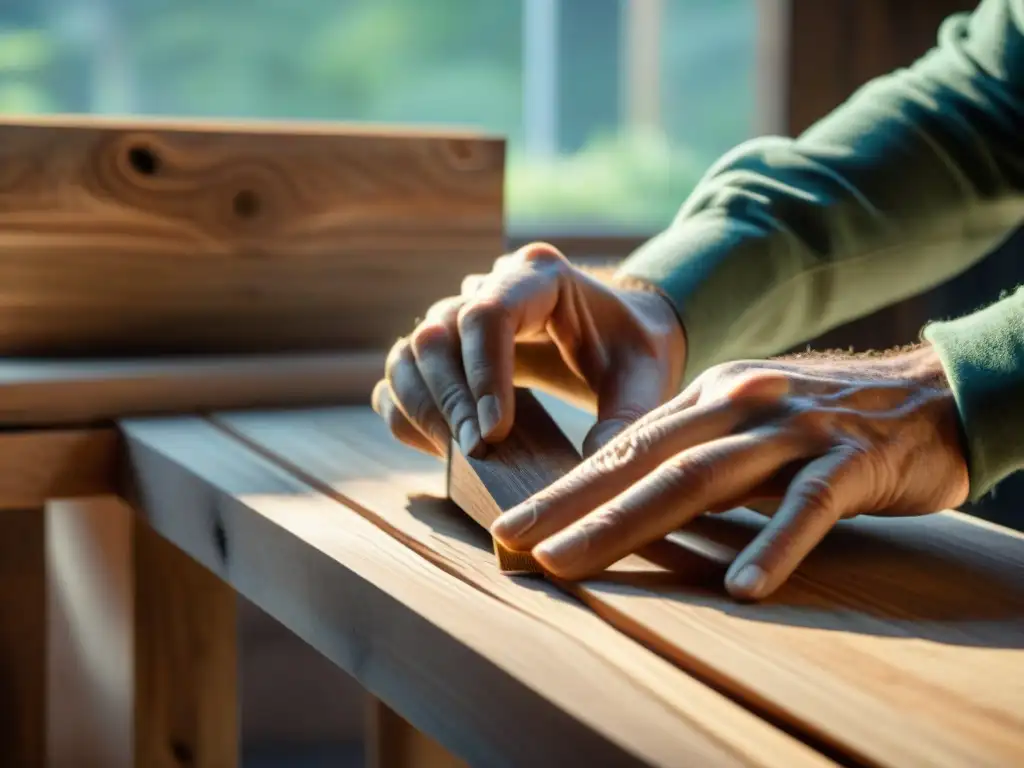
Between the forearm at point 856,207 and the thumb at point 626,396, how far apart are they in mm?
101

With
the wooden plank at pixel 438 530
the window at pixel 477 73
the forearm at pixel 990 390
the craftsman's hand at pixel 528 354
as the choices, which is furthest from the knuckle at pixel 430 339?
the window at pixel 477 73

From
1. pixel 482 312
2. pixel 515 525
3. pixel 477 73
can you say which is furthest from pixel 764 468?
pixel 477 73

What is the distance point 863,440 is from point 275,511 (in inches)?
14.8

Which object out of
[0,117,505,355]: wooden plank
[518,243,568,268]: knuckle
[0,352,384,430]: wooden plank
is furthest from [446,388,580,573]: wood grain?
[0,117,505,355]: wooden plank

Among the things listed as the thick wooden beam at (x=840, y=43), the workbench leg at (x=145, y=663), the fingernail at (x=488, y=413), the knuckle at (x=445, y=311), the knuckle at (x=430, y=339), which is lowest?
the workbench leg at (x=145, y=663)

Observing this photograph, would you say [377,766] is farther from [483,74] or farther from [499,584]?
[483,74]

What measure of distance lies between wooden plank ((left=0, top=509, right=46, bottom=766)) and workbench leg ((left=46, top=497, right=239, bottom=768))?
50mm

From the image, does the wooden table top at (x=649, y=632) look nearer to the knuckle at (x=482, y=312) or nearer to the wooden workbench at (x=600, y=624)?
the wooden workbench at (x=600, y=624)

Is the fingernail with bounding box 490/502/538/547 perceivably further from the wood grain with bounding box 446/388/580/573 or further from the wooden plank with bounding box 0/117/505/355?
the wooden plank with bounding box 0/117/505/355

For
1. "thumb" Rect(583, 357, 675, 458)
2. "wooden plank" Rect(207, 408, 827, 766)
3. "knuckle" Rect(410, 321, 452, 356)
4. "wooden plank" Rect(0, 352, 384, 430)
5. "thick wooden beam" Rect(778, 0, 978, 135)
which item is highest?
"thick wooden beam" Rect(778, 0, 978, 135)

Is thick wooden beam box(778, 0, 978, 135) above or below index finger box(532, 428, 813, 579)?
above

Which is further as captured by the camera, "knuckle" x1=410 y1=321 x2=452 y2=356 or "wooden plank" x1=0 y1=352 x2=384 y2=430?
"wooden plank" x1=0 y1=352 x2=384 y2=430

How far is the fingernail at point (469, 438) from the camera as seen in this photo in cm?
79

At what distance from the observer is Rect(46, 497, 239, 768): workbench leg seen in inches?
49.1
